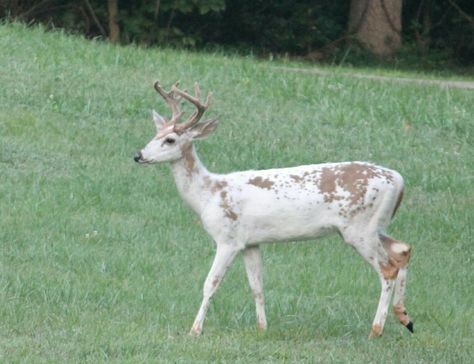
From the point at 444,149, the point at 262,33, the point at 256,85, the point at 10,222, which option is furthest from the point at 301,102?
the point at 262,33

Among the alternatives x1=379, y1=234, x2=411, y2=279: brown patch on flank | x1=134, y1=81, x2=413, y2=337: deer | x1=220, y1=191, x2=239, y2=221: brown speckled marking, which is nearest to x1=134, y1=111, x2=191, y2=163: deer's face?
x1=134, y1=81, x2=413, y2=337: deer

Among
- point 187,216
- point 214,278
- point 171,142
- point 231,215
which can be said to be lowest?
point 187,216

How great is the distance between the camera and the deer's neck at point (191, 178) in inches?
357

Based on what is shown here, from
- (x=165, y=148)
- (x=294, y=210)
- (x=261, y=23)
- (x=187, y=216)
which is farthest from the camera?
(x=261, y=23)

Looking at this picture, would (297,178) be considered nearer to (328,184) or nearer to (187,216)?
(328,184)

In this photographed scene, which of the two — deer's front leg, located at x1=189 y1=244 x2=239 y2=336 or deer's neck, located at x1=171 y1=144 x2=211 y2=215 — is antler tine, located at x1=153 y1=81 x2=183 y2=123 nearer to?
deer's neck, located at x1=171 y1=144 x2=211 y2=215

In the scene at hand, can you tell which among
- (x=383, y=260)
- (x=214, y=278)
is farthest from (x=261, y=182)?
(x=383, y=260)

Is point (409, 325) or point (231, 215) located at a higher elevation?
point (231, 215)

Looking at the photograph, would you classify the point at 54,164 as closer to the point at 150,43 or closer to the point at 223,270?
the point at 223,270

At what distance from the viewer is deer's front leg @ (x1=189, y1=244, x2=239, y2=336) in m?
8.80

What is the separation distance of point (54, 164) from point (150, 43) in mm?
13450

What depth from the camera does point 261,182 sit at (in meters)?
9.02

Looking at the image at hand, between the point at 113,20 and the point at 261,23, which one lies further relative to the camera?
the point at 261,23

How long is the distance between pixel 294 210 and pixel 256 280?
0.58m
